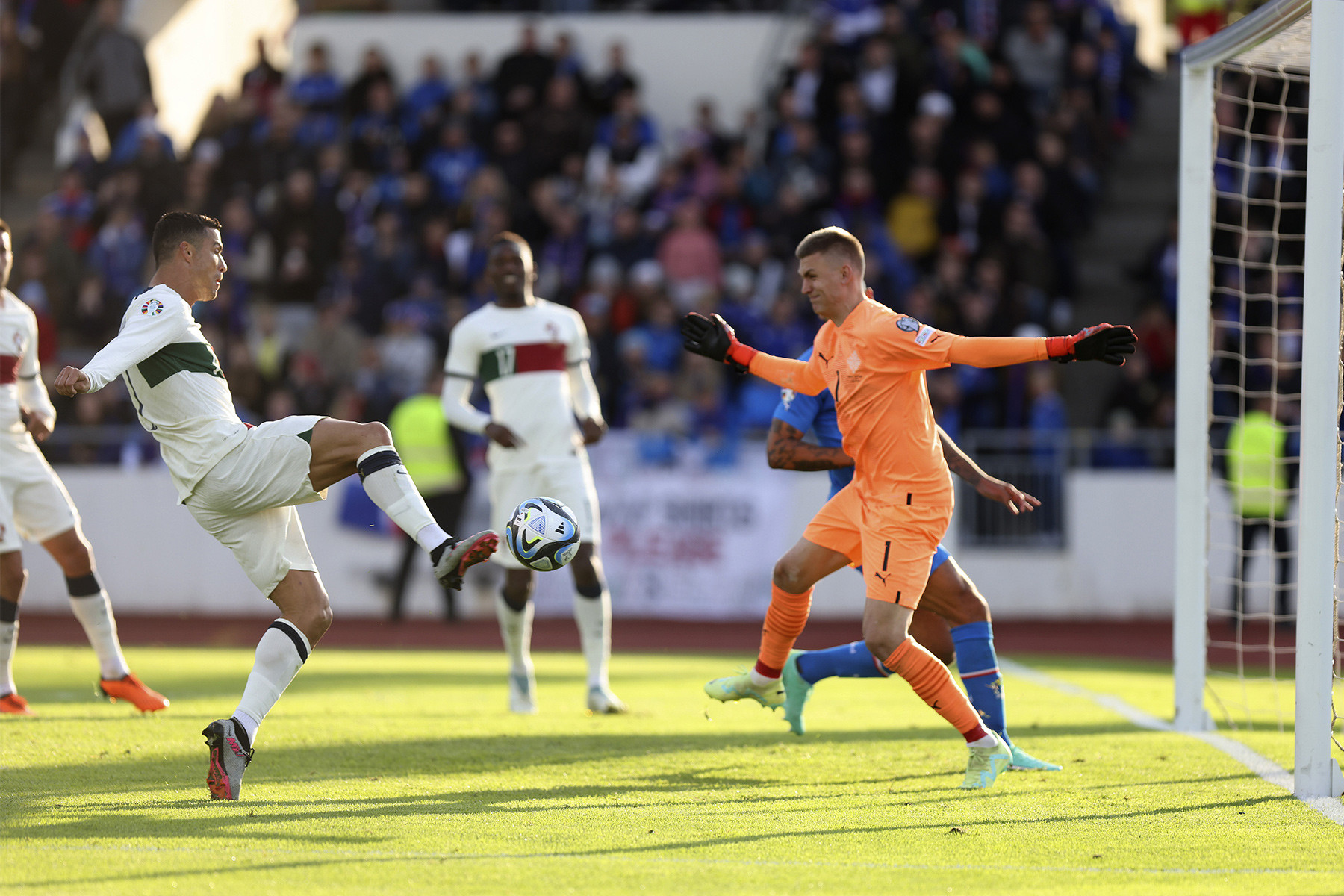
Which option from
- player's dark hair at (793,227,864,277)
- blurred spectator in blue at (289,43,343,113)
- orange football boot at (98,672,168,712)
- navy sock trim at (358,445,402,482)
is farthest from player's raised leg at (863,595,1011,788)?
blurred spectator in blue at (289,43,343,113)

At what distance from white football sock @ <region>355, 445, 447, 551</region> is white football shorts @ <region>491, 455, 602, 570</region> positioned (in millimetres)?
2899

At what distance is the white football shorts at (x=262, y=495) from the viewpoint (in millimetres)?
5738

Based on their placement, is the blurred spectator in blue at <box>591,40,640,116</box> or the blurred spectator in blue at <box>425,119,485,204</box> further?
the blurred spectator in blue at <box>591,40,640,116</box>

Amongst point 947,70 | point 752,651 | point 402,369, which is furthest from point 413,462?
point 947,70

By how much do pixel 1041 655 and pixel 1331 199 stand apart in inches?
312

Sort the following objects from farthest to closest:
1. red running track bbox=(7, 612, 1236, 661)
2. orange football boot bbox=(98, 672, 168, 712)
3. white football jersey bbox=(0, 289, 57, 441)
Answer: red running track bbox=(7, 612, 1236, 661), orange football boot bbox=(98, 672, 168, 712), white football jersey bbox=(0, 289, 57, 441)

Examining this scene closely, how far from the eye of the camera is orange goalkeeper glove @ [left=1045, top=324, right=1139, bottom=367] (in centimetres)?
550

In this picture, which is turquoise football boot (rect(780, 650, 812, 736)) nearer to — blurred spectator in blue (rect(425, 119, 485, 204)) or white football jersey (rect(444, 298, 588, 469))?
white football jersey (rect(444, 298, 588, 469))

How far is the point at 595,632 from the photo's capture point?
883 cm

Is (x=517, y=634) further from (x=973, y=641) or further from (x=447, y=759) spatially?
(x=973, y=641)

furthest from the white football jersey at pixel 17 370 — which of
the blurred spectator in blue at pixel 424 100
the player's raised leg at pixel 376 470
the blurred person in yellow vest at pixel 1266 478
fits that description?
the blurred spectator in blue at pixel 424 100

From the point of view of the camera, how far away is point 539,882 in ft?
14.4

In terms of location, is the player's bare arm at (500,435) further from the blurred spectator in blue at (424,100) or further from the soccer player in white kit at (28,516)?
the blurred spectator in blue at (424,100)

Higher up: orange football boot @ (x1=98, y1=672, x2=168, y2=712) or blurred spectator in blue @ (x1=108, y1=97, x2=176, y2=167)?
blurred spectator in blue @ (x1=108, y1=97, x2=176, y2=167)
